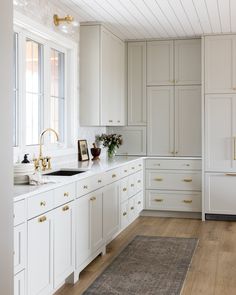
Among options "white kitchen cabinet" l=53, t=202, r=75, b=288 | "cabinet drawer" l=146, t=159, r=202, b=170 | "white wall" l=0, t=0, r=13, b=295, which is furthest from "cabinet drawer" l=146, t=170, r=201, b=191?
"white wall" l=0, t=0, r=13, b=295

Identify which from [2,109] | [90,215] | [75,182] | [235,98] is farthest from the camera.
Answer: [235,98]

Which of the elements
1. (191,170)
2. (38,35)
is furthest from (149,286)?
(191,170)

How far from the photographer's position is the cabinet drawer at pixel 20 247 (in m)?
2.48

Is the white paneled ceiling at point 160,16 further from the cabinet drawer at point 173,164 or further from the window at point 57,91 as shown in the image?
the cabinet drawer at point 173,164

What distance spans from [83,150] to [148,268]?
178 cm

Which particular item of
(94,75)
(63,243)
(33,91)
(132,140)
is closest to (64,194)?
(63,243)

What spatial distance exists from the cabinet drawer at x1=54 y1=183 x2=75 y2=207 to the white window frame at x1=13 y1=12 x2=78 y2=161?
0.64 metres

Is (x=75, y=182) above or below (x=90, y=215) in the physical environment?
above

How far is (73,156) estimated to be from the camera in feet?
16.5

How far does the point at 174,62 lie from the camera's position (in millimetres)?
6270

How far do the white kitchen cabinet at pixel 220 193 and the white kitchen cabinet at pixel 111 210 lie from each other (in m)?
1.62

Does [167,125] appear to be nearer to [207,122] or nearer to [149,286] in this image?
[207,122]

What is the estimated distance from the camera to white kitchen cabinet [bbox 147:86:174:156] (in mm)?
6312

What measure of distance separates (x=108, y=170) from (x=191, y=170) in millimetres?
2004
